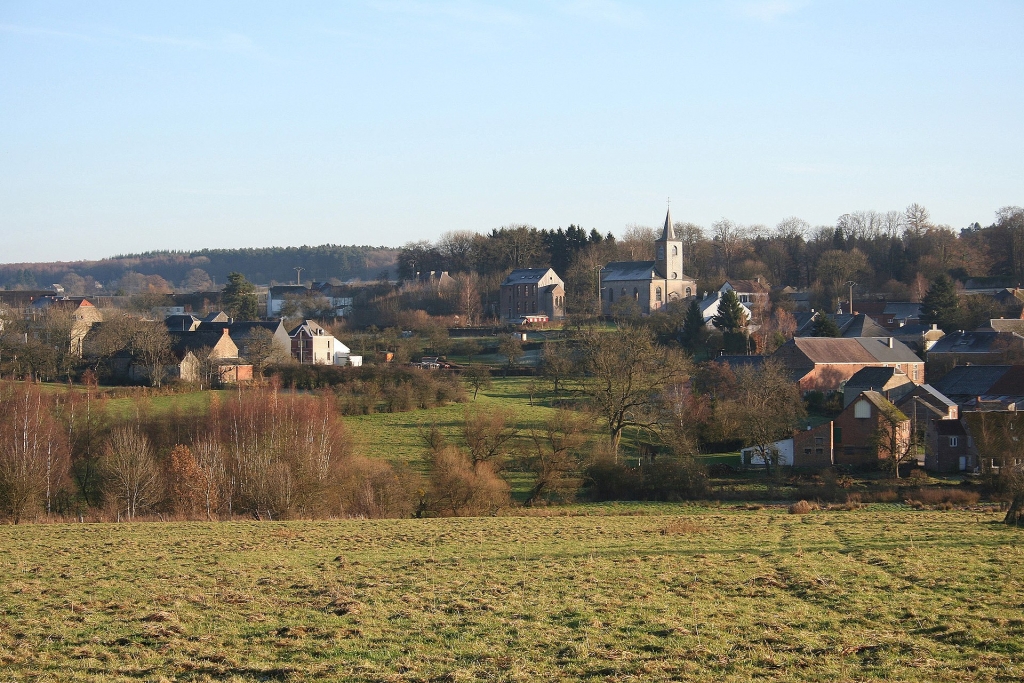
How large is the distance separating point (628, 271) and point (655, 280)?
12.6 ft

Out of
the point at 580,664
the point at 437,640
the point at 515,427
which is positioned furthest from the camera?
the point at 515,427

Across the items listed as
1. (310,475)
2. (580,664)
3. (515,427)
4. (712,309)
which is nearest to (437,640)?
(580,664)

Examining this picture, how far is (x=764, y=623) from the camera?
398 inches

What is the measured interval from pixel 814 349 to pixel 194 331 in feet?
135

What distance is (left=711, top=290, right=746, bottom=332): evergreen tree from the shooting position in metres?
68.5

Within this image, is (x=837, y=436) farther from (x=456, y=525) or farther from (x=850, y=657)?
(x=850, y=657)

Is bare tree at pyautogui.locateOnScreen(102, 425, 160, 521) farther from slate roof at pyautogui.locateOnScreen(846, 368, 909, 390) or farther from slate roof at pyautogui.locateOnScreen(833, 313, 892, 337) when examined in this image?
slate roof at pyautogui.locateOnScreen(833, 313, 892, 337)

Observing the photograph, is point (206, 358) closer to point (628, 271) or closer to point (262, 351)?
point (262, 351)

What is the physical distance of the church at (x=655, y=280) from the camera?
312ft

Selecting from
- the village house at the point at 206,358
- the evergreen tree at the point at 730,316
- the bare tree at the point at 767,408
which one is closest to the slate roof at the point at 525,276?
the evergreen tree at the point at 730,316

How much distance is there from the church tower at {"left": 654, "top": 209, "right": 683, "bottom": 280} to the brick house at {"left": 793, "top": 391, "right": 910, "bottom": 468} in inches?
2228

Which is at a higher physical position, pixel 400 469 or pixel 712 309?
pixel 712 309

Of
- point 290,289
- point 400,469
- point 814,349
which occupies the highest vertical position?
A: point 290,289

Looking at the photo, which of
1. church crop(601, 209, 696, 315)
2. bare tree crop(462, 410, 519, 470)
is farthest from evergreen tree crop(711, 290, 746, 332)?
bare tree crop(462, 410, 519, 470)
